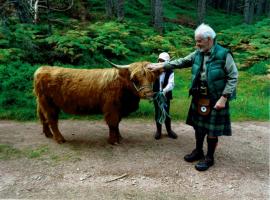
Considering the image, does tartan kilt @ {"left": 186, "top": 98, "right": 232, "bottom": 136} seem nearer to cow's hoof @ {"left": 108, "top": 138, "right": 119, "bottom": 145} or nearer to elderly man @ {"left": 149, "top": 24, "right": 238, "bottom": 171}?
elderly man @ {"left": 149, "top": 24, "right": 238, "bottom": 171}

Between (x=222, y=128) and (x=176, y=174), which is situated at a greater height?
(x=222, y=128)

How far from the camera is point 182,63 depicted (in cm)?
597

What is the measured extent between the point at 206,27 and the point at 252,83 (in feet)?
23.7

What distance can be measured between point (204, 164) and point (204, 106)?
0.94 meters

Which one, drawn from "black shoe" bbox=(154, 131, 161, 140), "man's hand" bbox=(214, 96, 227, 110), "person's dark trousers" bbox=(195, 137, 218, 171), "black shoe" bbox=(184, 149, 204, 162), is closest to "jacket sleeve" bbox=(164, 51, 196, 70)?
"man's hand" bbox=(214, 96, 227, 110)

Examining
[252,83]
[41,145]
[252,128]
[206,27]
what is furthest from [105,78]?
[252,83]

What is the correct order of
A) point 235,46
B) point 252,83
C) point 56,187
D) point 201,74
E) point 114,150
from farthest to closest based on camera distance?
point 235,46 → point 252,83 → point 114,150 → point 201,74 → point 56,187

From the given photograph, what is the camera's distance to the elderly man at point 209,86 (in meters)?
5.31

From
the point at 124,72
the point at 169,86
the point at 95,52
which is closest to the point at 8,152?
the point at 124,72

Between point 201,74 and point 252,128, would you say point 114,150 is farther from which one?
point 252,128

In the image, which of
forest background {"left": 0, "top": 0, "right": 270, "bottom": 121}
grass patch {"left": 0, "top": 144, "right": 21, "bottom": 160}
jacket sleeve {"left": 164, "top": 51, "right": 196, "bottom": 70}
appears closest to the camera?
jacket sleeve {"left": 164, "top": 51, "right": 196, "bottom": 70}

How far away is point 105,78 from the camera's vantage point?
21.4 ft

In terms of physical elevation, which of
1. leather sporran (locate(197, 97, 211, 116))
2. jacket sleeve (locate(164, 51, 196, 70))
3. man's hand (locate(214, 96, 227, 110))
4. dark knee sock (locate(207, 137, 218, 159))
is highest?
jacket sleeve (locate(164, 51, 196, 70))

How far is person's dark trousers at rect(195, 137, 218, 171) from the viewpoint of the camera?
5780 mm
